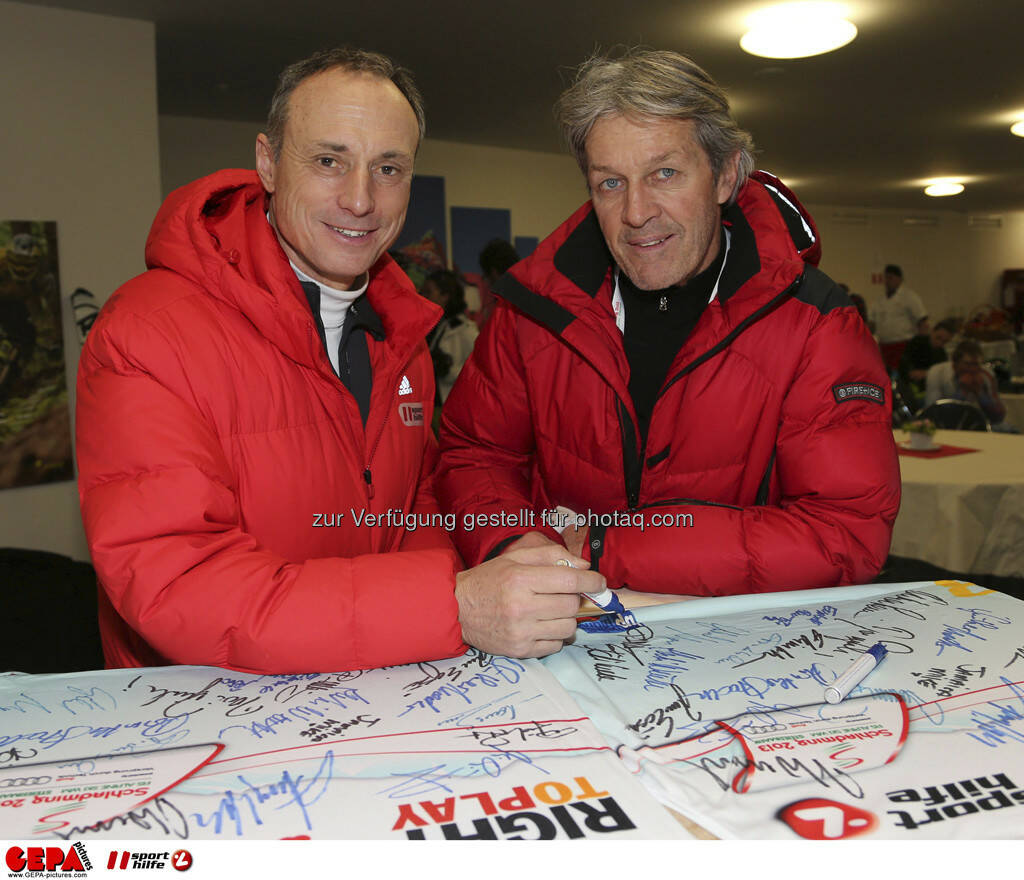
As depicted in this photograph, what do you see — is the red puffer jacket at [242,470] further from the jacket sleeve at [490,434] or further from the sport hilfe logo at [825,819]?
the sport hilfe logo at [825,819]

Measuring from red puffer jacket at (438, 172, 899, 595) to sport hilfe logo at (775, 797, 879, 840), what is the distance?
0.63m

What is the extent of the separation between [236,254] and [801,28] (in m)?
4.34

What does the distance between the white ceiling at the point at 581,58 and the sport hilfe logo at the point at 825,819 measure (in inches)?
168

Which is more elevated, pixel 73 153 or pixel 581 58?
pixel 581 58

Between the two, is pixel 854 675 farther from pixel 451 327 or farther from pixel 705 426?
pixel 451 327

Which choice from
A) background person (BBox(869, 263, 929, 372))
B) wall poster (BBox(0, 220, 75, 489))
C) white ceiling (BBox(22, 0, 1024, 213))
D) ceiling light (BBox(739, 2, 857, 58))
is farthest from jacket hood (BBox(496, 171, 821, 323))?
background person (BBox(869, 263, 929, 372))

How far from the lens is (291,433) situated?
128cm

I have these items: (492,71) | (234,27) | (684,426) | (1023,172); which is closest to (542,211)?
(492,71)

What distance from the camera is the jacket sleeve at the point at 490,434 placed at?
1637 mm

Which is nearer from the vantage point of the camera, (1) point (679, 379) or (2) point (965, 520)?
(1) point (679, 379)
